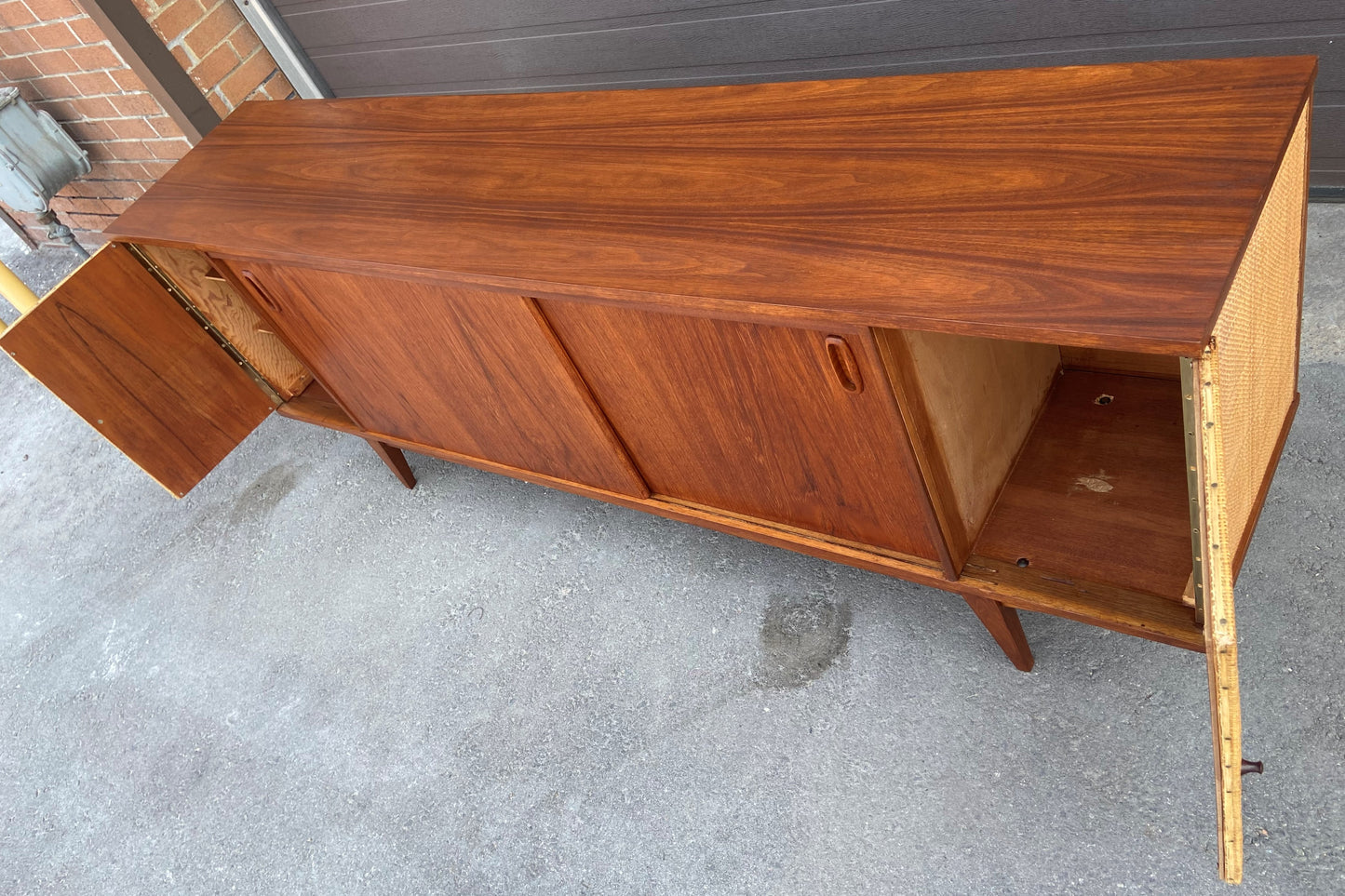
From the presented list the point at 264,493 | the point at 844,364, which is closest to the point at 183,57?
the point at 264,493

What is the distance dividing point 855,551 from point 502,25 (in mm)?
1898

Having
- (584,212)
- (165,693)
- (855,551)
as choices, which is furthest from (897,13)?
(165,693)

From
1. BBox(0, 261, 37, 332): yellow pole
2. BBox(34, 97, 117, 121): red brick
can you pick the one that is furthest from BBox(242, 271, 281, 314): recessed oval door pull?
BBox(34, 97, 117, 121): red brick

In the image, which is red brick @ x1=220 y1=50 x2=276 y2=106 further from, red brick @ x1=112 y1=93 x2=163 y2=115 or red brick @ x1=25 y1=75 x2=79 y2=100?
red brick @ x1=25 y1=75 x2=79 y2=100

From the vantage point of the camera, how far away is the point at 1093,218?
38.0 inches

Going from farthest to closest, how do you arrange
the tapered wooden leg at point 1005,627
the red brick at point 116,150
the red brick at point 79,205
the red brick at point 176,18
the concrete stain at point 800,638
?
the red brick at point 79,205, the red brick at point 116,150, the red brick at point 176,18, the concrete stain at point 800,638, the tapered wooden leg at point 1005,627

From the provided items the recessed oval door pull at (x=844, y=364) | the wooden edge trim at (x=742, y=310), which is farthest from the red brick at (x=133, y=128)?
the recessed oval door pull at (x=844, y=364)

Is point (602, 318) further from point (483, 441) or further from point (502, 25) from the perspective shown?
point (502, 25)

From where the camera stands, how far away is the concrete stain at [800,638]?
67.7 inches

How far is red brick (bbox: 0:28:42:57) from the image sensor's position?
290 centimetres

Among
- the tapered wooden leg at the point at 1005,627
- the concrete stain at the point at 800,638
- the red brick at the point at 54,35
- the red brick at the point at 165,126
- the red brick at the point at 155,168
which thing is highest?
the red brick at the point at 54,35

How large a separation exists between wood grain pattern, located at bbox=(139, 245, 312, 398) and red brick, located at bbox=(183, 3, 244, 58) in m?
1.11

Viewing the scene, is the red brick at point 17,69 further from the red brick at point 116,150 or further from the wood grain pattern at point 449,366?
the wood grain pattern at point 449,366

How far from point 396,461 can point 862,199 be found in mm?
1551
